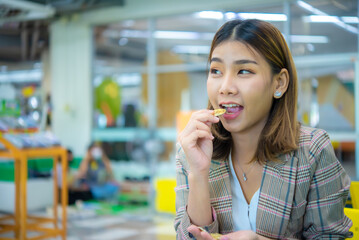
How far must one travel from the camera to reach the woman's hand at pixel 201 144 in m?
1.18

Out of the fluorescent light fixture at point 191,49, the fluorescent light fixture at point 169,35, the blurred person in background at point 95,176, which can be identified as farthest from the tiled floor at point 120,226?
the fluorescent light fixture at point 169,35

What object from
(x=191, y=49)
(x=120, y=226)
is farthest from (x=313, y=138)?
(x=191, y=49)

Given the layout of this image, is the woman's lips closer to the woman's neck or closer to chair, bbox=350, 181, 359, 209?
the woman's neck

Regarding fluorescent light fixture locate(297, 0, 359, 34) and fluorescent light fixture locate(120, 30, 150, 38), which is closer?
fluorescent light fixture locate(297, 0, 359, 34)

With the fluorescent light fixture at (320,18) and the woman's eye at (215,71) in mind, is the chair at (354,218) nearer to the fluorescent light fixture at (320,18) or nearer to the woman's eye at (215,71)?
the woman's eye at (215,71)

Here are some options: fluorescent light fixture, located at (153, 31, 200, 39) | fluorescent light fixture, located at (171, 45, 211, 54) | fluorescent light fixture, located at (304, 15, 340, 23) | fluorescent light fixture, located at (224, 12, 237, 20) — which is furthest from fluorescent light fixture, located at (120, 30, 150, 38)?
fluorescent light fixture, located at (304, 15, 340, 23)

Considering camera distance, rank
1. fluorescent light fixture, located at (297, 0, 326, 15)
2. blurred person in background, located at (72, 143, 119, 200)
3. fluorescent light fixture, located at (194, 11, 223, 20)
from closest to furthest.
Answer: fluorescent light fixture, located at (297, 0, 326, 15)
fluorescent light fixture, located at (194, 11, 223, 20)
blurred person in background, located at (72, 143, 119, 200)

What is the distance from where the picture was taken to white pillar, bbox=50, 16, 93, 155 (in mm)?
7688

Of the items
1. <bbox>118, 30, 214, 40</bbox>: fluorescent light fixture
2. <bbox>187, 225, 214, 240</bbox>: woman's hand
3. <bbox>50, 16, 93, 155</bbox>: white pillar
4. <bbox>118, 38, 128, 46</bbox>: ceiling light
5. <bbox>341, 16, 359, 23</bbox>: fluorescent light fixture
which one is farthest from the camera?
<bbox>50, 16, 93, 155</bbox>: white pillar

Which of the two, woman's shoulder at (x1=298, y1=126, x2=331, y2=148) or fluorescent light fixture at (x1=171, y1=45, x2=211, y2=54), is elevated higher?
fluorescent light fixture at (x1=171, y1=45, x2=211, y2=54)

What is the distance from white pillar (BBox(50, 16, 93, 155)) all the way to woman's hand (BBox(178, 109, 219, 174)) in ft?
21.9

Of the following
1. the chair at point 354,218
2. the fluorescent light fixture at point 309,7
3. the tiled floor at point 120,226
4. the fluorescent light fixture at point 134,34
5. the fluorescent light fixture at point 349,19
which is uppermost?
the fluorescent light fixture at point 309,7

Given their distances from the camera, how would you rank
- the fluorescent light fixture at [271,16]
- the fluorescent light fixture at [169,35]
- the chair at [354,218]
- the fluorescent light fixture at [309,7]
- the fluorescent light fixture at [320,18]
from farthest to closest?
the fluorescent light fixture at [169,35], the fluorescent light fixture at [271,16], the fluorescent light fixture at [309,7], the fluorescent light fixture at [320,18], the chair at [354,218]

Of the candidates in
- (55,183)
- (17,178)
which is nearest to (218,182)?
(17,178)
